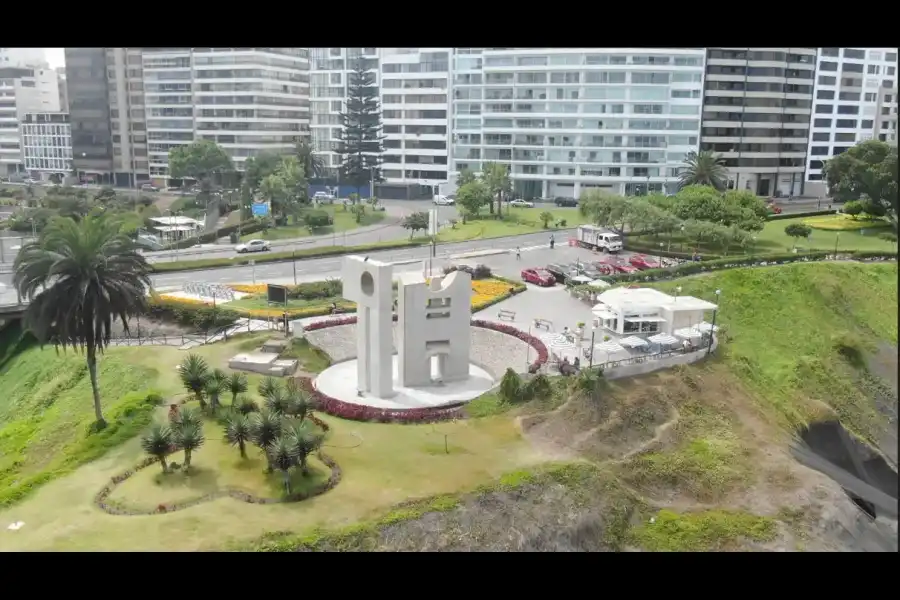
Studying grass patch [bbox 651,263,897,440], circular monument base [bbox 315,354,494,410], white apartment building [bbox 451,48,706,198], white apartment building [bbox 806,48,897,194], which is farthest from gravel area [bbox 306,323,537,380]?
white apartment building [bbox 806,48,897,194]

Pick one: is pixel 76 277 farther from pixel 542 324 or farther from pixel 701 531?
pixel 701 531

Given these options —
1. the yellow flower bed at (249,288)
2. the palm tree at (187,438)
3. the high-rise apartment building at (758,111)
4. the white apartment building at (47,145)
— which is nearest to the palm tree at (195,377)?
the palm tree at (187,438)

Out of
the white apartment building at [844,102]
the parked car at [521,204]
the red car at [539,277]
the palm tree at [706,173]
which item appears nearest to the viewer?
the red car at [539,277]

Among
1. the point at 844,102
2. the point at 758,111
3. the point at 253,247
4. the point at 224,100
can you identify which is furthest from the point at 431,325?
the point at 844,102

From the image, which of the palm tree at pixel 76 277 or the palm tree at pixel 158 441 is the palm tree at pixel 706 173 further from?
the palm tree at pixel 158 441

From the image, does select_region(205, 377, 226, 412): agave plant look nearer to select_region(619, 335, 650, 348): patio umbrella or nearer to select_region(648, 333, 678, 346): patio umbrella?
select_region(619, 335, 650, 348): patio umbrella
